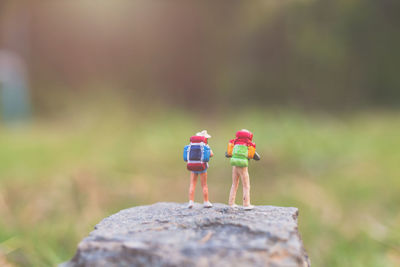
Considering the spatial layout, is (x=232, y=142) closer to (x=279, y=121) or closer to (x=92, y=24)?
(x=279, y=121)

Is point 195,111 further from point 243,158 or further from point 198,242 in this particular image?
point 198,242

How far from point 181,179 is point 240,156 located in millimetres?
1572

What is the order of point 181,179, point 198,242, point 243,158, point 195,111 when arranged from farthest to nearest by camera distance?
point 195,111, point 181,179, point 243,158, point 198,242

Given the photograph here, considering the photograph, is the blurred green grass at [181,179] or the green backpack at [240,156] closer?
the green backpack at [240,156]

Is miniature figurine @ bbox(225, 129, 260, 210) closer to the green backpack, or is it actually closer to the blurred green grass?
the green backpack

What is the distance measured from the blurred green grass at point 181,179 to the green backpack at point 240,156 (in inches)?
27.7

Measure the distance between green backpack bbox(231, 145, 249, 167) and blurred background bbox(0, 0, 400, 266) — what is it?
70 centimetres

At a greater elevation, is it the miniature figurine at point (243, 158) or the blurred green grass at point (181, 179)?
the miniature figurine at point (243, 158)

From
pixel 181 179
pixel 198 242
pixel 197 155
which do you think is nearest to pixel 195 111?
pixel 181 179

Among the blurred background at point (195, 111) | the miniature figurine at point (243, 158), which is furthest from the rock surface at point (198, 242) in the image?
the blurred background at point (195, 111)

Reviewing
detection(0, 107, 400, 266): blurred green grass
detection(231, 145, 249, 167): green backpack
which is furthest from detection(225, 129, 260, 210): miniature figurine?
detection(0, 107, 400, 266): blurred green grass

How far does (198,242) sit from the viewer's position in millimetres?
818

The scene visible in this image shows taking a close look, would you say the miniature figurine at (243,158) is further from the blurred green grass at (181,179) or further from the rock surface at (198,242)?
the blurred green grass at (181,179)

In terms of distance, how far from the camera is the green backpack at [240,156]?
1.02m
